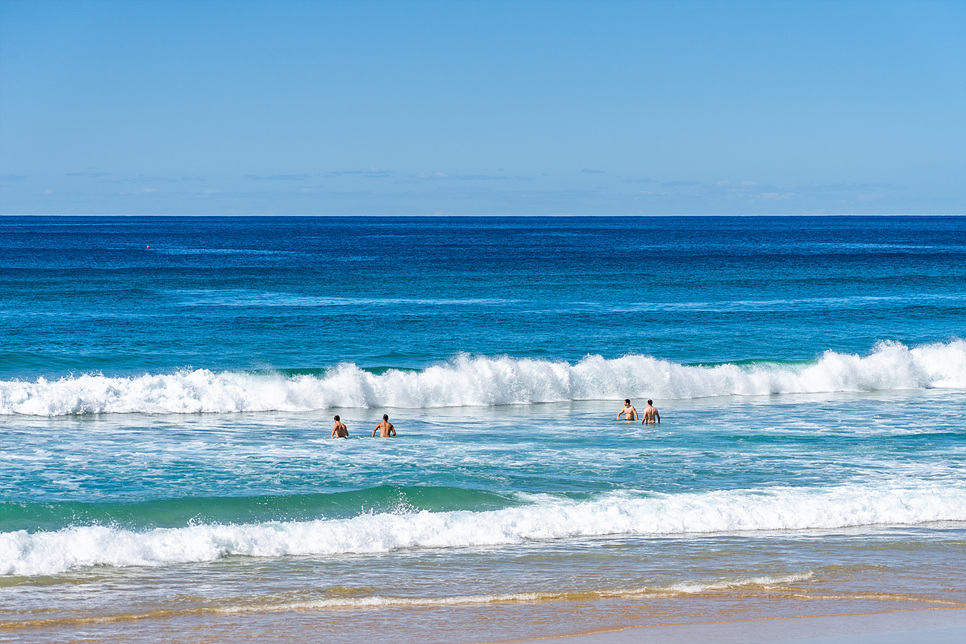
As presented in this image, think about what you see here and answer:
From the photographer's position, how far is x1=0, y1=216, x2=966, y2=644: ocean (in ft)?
33.9

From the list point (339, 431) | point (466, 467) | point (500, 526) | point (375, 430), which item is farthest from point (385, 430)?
point (500, 526)

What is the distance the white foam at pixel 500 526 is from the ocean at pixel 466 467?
0.14ft

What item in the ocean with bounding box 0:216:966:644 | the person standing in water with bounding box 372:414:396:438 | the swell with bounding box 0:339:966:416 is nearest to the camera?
the ocean with bounding box 0:216:966:644

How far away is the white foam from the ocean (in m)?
0.04

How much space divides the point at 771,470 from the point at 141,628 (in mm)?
11403

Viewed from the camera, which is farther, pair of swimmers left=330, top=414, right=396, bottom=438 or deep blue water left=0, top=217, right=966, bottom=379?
deep blue water left=0, top=217, right=966, bottom=379

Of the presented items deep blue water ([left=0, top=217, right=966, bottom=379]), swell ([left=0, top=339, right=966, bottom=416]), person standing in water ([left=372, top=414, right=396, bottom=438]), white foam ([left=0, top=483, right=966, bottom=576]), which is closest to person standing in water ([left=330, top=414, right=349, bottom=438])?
person standing in water ([left=372, top=414, right=396, bottom=438])

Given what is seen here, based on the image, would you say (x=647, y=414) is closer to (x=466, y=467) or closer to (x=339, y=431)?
(x=466, y=467)

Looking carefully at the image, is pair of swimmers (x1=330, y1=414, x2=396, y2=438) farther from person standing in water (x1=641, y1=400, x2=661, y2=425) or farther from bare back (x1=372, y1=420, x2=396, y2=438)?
person standing in water (x1=641, y1=400, x2=661, y2=425)

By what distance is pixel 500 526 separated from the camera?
43.7 feet

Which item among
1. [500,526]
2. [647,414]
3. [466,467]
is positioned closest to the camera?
[500,526]

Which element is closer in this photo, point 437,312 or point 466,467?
point 466,467

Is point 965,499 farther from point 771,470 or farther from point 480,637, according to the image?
point 480,637

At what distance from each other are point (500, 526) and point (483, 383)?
12.4 m
